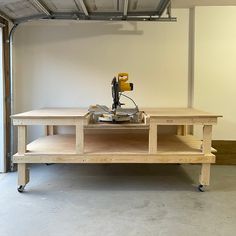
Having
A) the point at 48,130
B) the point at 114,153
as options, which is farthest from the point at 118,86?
the point at 48,130

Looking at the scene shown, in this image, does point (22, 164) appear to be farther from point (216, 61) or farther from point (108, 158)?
point (216, 61)

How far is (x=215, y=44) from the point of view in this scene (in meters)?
4.54

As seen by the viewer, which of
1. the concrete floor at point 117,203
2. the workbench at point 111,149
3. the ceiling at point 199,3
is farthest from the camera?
the ceiling at point 199,3

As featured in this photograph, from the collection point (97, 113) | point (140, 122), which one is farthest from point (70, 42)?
point (140, 122)

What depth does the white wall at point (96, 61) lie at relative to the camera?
4.60 m

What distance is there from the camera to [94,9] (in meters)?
4.20

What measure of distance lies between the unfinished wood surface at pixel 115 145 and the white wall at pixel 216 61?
31.6 inches

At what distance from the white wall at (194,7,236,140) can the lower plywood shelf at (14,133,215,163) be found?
0.98m

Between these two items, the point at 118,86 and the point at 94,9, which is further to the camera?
the point at 94,9

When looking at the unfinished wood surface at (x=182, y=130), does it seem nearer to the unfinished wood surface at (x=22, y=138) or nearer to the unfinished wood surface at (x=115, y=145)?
the unfinished wood surface at (x=115, y=145)

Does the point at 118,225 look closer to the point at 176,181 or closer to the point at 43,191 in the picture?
the point at 43,191

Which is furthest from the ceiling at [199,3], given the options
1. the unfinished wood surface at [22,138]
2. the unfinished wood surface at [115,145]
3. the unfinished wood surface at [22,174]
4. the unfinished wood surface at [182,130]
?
the unfinished wood surface at [22,174]

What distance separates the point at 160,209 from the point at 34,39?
316cm

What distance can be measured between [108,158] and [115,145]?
42 centimetres
